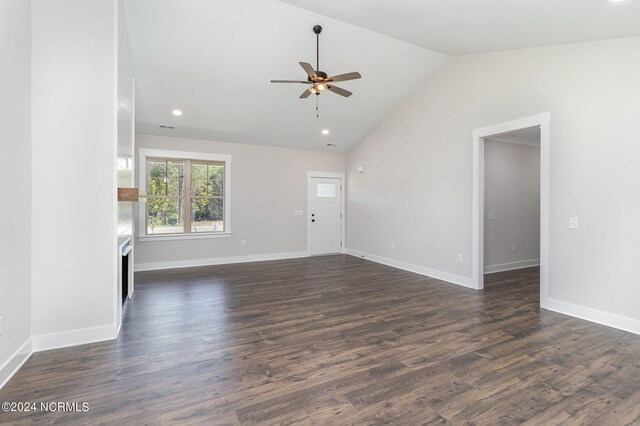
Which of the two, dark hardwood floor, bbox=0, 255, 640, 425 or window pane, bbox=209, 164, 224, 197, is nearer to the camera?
dark hardwood floor, bbox=0, 255, 640, 425

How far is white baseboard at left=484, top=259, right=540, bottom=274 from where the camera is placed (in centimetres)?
534

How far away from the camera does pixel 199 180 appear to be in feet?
20.4

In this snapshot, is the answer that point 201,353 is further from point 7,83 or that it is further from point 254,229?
point 254,229

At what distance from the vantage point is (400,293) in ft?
13.6

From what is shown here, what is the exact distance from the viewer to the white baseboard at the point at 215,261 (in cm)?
567

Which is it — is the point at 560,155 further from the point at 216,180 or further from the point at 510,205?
the point at 216,180

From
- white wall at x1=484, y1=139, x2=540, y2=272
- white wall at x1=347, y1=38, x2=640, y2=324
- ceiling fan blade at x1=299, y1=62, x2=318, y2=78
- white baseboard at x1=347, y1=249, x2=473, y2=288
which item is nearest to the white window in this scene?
white baseboard at x1=347, y1=249, x2=473, y2=288

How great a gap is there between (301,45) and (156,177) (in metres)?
3.81

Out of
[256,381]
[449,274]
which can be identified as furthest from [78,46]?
[449,274]

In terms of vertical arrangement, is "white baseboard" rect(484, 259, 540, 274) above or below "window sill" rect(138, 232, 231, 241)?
below

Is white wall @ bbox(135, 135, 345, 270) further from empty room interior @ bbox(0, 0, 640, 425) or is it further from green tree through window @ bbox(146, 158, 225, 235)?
green tree through window @ bbox(146, 158, 225, 235)

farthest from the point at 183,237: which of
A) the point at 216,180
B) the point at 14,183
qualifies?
the point at 14,183

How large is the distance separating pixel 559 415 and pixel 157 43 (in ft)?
16.9

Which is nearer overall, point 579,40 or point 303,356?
point 303,356
